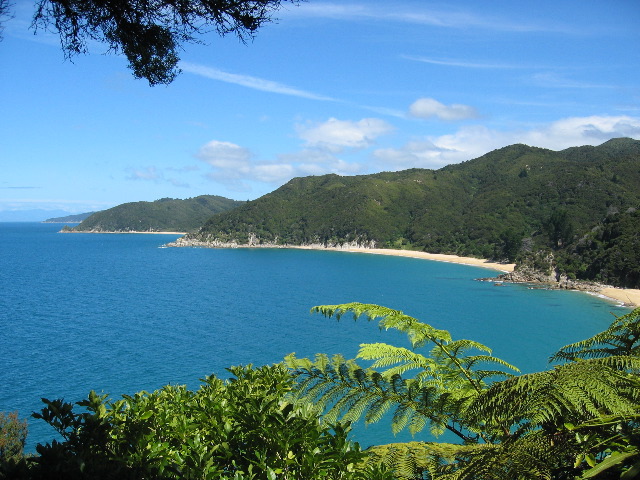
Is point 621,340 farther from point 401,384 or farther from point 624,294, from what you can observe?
point 624,294

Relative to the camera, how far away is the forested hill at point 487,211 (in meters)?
60.8

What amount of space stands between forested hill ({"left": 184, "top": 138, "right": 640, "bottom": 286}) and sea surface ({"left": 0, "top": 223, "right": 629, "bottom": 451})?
10107 millimetres

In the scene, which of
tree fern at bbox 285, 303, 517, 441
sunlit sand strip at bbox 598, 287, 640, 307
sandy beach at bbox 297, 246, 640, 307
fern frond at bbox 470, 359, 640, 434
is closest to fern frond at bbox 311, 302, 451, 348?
tree fern at bbox 285, 303, 517, 441

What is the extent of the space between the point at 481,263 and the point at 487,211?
78.0 ft

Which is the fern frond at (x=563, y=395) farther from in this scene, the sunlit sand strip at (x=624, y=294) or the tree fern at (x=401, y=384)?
the sunlit sand strip at (x=624, y=294)

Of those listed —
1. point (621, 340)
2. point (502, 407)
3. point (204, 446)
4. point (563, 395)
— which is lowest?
point (204, 446)

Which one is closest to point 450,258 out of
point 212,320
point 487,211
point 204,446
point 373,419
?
point 487,211

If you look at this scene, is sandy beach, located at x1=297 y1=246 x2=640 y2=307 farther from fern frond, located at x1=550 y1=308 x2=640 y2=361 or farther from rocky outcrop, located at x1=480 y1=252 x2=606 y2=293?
fern frond, located at x1=550 y1=308 x2=640 y2=361

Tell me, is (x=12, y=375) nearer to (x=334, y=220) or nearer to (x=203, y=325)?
(x=203, y=325)

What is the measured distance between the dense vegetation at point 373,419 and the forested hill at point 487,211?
56.6m

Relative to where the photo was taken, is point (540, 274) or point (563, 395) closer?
point (563, 395)

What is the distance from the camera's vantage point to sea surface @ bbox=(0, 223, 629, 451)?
2272 cm

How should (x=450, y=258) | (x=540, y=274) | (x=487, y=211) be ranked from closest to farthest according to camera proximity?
1. (x=540, y=274)
2. (x=450, y=258)
3. (x=487, y=211)

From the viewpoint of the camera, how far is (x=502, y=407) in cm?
284
